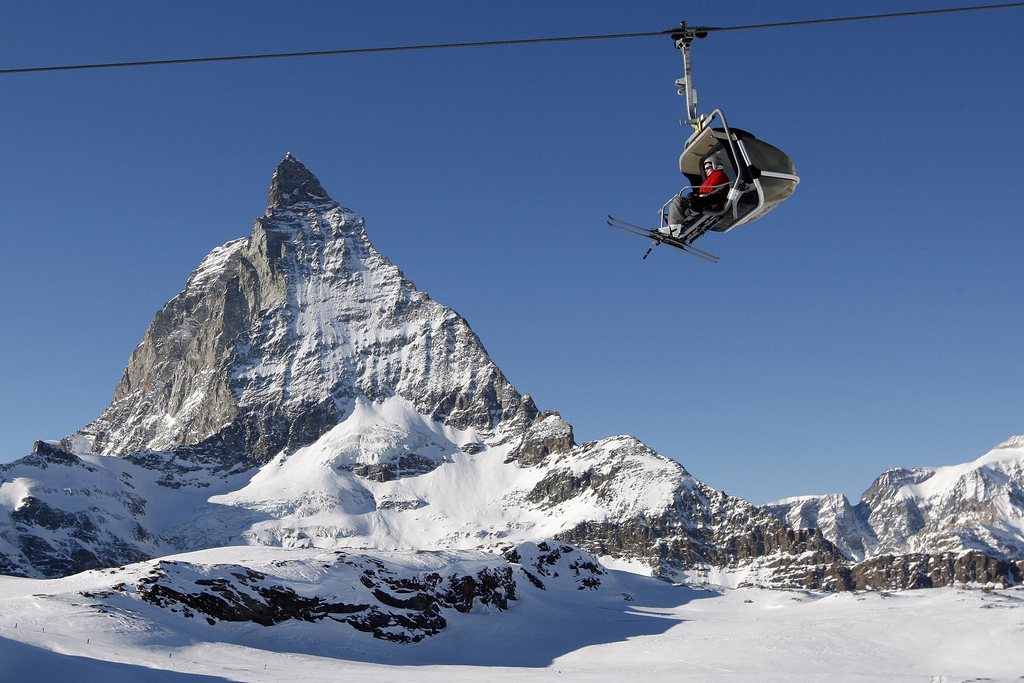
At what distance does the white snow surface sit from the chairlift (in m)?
38.5

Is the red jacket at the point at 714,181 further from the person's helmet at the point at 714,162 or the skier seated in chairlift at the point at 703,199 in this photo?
the person's helmet at the point at 714,162

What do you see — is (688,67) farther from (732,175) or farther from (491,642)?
(491,642)

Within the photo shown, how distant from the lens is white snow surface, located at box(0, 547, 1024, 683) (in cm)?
7069

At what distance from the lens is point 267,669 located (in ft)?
241

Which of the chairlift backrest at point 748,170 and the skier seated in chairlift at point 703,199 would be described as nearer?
the chairlift backrest at point 748,170

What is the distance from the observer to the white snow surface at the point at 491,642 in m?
70.7

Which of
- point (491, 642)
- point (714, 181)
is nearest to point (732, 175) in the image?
point (714, 181)

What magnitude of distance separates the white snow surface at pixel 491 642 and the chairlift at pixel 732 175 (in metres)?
38.5

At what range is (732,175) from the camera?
83.5 feet

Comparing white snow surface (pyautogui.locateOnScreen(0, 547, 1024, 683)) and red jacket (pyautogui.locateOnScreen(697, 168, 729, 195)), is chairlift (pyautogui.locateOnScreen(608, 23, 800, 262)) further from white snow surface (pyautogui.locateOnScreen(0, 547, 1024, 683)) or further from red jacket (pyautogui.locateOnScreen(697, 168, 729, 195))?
white snow surface (pyautogui.locateOnScreen(0, 547, 1024, 683))

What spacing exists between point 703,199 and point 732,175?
34.1 inches

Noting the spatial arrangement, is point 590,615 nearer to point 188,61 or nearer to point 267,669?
point 267,669

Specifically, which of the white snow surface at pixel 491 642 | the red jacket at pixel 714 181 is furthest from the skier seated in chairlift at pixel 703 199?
the white snow surface at pixel 491 642

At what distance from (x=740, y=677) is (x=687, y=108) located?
75.9 metres
